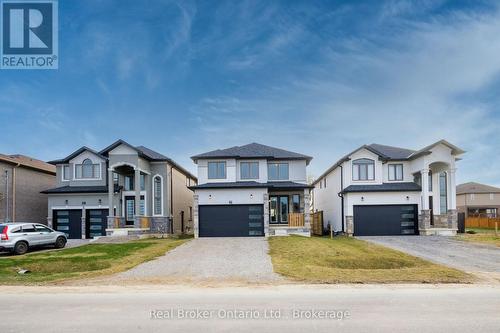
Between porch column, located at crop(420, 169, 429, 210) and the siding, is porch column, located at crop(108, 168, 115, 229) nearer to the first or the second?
the siding

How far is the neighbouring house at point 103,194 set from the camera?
91.4ft

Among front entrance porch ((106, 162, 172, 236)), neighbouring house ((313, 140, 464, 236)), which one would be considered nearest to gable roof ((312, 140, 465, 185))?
neighbouring house ((313, 140, 464, 236))

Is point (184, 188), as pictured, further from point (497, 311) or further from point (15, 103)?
point (497, 311)

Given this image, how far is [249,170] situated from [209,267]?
14565 mm

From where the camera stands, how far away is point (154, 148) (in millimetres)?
31672

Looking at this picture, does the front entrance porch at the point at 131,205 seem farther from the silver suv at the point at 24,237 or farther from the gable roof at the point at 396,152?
the gable roof at the point at 396,152

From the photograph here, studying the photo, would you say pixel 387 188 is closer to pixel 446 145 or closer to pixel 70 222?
pixel 446 145

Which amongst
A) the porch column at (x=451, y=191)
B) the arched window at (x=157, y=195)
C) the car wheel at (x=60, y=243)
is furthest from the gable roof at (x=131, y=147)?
the porch column at (x=451, y=191)

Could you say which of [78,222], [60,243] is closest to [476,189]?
[78,222]

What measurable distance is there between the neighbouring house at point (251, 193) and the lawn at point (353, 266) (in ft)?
17.0

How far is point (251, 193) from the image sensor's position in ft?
84.0

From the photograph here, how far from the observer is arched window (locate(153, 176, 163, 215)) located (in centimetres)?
2838

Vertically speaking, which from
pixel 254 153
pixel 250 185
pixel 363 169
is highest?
pixel 254 153

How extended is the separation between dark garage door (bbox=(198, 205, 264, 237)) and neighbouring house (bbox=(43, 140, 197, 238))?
3616mm
